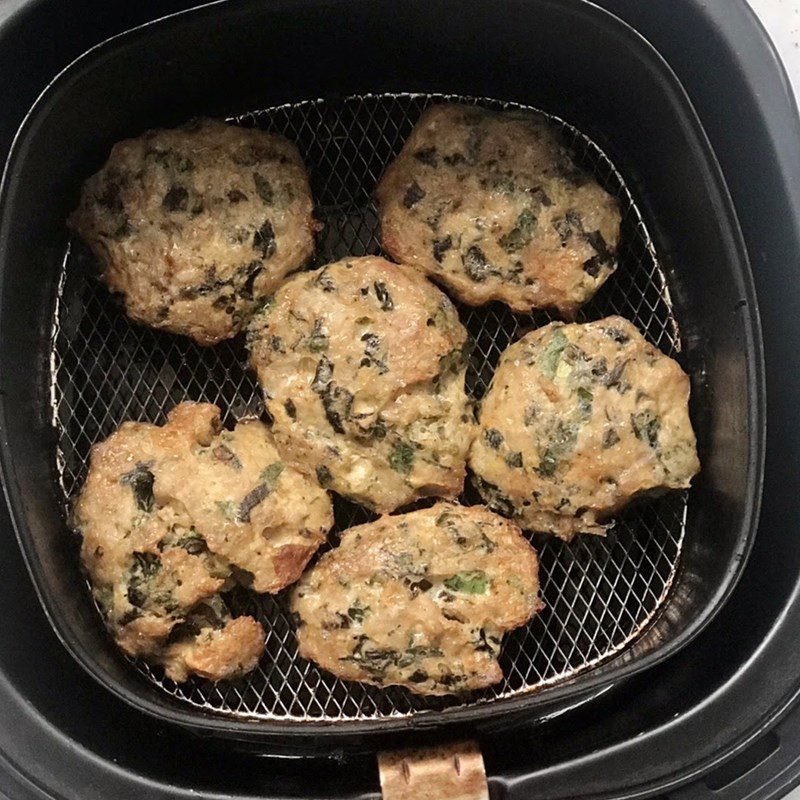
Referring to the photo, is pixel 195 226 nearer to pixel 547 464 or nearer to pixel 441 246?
pixel 441 246

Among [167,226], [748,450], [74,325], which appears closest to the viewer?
[748,450]

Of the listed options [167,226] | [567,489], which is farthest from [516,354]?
[167,226]

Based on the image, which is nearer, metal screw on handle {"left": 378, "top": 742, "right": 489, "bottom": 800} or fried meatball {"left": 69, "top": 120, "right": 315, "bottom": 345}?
metal screw on handle {"left": 378, "top": 742, "right": 489, "bottom": 800}

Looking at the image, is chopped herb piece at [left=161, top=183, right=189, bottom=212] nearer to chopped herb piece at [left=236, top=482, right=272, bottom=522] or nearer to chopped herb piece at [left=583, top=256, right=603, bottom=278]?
chopped herb piece at [left=236, top=482, right=272, bottom=522]

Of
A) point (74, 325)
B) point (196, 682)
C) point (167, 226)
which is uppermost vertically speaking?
point (167, 226)

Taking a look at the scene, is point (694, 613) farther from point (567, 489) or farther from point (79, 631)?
point (79, 631)

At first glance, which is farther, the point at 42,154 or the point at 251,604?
the point at 251,604

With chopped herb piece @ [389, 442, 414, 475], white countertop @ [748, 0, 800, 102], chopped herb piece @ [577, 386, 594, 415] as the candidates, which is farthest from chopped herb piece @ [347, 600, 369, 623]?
white countertop @ [748, 0, 800, 102]
